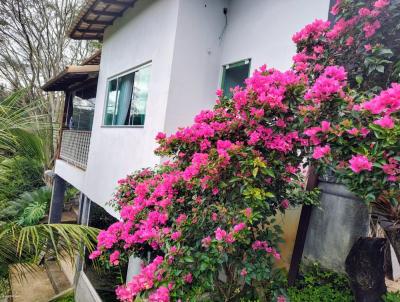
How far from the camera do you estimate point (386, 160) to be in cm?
180

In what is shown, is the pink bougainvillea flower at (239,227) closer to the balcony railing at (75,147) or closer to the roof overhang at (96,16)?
the roof overhang at (96,16)

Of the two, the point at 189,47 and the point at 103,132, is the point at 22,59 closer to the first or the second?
the point at 103,132

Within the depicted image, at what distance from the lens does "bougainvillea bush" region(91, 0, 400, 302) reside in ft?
6.43

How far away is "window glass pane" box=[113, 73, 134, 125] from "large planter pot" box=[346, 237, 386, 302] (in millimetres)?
6058

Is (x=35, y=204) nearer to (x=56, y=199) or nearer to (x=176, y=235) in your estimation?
(x=56, y=199)

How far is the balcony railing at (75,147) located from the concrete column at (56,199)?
1402 mm

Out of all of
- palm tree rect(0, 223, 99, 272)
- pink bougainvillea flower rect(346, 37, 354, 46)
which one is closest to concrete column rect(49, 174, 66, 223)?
palm tree rect(0, 223, 99, 272)

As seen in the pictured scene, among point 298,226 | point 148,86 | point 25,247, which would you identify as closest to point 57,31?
point 148,86

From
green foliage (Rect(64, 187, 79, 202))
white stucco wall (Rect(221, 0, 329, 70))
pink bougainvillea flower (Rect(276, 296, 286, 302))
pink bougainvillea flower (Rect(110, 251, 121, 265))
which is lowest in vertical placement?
green foliage (Rect(64, 187, 79, 202))

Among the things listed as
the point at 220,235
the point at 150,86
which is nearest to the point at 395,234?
the point at 220,235

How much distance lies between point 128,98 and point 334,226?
19.1ft

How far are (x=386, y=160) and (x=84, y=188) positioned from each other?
921cm

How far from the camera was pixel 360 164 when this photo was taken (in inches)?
71.1

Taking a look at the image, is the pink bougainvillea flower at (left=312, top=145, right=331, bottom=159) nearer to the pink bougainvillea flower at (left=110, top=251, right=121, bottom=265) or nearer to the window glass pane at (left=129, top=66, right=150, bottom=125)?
the pink bougainvillea flower at (left=110, top=251, right=121, bottom=265)
